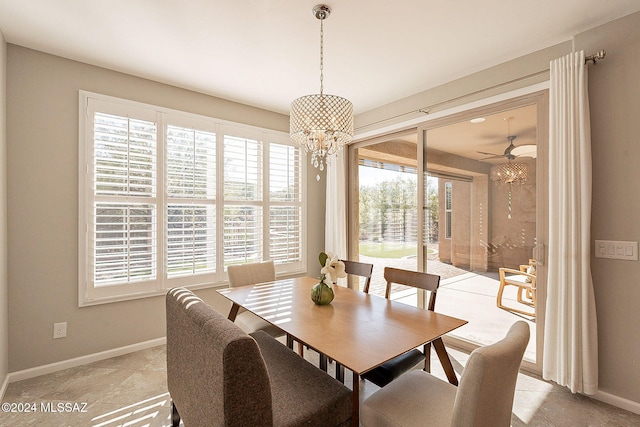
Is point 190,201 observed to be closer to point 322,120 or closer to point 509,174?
point 322,120

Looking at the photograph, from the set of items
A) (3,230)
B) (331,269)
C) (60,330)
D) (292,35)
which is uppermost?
(292,35)

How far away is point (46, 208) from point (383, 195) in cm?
338

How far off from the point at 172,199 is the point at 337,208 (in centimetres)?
202

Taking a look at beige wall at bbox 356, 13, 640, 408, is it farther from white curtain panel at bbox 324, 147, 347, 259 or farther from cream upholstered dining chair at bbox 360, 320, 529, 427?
white curtain panel at bbox 324, 147, 347, 259

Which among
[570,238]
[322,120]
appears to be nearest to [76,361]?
[322,120]

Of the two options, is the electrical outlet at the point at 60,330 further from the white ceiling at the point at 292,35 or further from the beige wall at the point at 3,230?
the white ceiling at the point at 292,35

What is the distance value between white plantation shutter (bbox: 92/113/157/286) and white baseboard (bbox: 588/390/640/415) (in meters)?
3.79

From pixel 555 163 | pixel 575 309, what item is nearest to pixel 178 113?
pixel 555 163

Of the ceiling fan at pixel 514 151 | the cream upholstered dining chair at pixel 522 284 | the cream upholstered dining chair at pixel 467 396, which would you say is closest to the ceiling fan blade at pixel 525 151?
the ceiling fan at pixel 514 151

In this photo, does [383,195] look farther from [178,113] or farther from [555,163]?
[178,113]

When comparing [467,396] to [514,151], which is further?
[514,151]

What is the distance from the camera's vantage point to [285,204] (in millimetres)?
3932

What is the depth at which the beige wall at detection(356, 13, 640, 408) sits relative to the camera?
2020mm

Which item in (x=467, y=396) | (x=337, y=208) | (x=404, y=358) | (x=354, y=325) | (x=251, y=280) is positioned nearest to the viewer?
(x=467, y=396)
